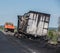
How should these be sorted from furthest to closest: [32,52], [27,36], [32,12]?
1. [27,36]
2. [32,12]
3. [32,52]

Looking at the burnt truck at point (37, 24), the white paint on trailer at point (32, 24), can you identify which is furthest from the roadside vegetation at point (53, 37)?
the white paint on trailer at point (32, 24)

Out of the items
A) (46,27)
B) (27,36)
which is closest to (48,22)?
(46,27)

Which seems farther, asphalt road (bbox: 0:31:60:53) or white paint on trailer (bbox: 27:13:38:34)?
white paint on trailer (bbox: 27:13:38:34)

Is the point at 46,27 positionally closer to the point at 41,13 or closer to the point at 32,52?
the point at 41,13

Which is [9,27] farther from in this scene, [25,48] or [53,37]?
[25,48]

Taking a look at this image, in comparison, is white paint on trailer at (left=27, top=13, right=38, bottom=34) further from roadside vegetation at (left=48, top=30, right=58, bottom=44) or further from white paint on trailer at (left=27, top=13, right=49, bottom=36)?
roadside vegetation at (left=48, top=30, right=58, bottom=44)

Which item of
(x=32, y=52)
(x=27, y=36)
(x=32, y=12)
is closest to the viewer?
(x=32, y=52)

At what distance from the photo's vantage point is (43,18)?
31.0m

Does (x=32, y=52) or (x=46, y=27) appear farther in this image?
(x=46, y=27)

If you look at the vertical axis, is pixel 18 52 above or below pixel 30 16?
below

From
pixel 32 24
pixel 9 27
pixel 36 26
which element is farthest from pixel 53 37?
pixel 9 27

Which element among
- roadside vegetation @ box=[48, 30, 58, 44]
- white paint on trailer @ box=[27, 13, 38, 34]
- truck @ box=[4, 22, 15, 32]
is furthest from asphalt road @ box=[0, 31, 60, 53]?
truck @ box=[4, 22, 15, 32]

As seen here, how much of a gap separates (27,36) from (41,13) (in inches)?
176

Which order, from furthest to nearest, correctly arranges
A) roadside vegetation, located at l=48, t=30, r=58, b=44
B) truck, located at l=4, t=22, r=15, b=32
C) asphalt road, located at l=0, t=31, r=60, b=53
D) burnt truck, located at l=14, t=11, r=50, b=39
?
truck, located at l=4, t=22, r=15, b=32 → burnt truck, located at l=14, t=11, r=50, b=39 → roadside vegetation, located at l=48, t=30, r=58, b=44 → asphalt road, located at l=0, t=31, r=60, b=53
